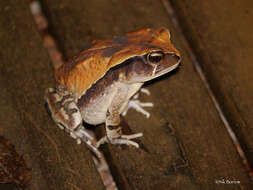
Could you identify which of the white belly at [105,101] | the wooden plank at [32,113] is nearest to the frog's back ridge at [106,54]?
the white belly at [105,101]

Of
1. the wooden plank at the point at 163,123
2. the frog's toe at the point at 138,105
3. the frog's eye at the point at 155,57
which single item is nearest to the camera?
the frog's eye at the point at 155,57

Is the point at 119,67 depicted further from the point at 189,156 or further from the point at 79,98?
the point at 189,156

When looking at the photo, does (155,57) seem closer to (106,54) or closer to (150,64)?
(150,64)

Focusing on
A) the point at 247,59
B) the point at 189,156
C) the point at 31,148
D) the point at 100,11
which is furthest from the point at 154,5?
the point at 31,148

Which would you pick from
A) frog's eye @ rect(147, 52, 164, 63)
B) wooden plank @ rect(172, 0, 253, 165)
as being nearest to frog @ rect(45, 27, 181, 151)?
frog's eye @ rect(147, 52, 164, 63)

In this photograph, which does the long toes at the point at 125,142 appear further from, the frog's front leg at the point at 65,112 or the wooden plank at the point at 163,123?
the frog's front leg at the point at 65,112

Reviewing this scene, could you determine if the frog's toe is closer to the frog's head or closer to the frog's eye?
the frog's head
